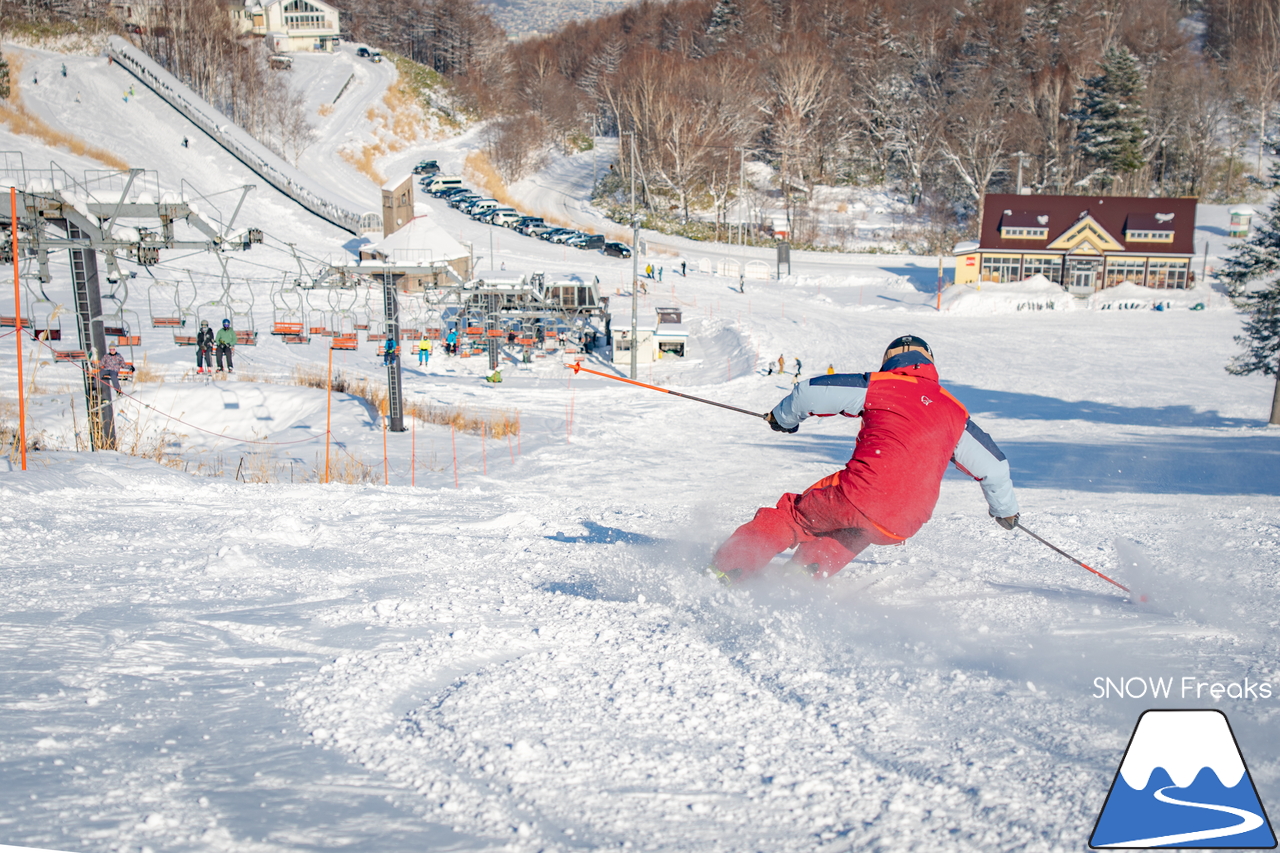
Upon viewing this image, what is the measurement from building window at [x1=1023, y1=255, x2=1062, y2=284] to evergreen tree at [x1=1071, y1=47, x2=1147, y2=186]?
57.9 ft

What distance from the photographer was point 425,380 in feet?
82.4

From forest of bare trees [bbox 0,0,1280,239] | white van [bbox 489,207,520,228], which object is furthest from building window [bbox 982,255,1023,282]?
white van [bbox 489,207,520,228]

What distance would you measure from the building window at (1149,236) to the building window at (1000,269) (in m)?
5.69

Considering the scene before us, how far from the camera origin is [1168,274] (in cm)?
4438

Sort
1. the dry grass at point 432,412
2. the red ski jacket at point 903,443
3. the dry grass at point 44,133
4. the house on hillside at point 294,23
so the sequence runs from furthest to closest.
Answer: the house on hillside at point 294,23 < the dry grass at point 44,133 < the dry grass at point 432,412 < the red ski jacket at point 903,443

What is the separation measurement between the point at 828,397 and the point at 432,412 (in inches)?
630

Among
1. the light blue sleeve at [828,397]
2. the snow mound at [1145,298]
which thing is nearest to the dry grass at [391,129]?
the snow mound at [1145,298]

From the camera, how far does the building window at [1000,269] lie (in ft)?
149

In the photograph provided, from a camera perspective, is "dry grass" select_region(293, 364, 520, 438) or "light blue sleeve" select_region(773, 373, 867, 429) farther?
"dry grass" select_region(293, 364, 520, 438)

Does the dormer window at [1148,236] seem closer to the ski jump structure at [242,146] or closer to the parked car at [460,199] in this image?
the parked car at [460,199]

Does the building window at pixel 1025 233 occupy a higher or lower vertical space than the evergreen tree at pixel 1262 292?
higher

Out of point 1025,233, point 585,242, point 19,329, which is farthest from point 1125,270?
point 19,329

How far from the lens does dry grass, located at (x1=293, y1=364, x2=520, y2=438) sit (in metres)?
17.8

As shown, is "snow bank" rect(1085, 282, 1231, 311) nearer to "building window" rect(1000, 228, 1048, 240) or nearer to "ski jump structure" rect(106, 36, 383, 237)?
"building window" rect(1000, 228, 1048, 240)
